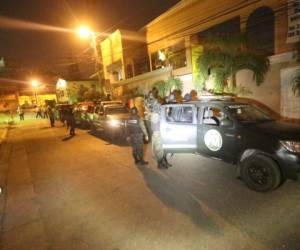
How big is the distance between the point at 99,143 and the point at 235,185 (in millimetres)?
7805

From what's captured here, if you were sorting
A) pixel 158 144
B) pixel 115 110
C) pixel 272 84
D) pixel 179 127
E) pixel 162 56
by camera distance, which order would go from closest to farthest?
pixel 179 127, pixel 158 144, pixel 272 84, pixel 115 110, pixel 162 56

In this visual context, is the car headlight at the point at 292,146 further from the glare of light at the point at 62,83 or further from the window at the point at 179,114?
the glare of light at the point at 62,83

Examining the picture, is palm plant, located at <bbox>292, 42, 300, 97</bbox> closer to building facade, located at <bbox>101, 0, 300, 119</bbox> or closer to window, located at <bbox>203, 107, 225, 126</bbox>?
building facade, located at <bbox>101, 0, 300, 119</bbox>

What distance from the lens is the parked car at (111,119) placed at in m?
11.3

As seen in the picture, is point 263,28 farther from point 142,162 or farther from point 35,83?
point 35,83

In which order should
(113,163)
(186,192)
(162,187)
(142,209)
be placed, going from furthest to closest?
(113,163) → (162,187) → (186,192) → (142,209)

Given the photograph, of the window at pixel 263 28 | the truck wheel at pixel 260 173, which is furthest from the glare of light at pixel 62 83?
the truck wheel at pixel 260 173

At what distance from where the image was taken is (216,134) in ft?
18.4

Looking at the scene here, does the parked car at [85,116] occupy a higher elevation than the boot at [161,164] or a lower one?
higher

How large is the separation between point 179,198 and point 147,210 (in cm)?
78

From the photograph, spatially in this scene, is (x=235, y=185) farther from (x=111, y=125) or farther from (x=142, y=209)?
(x=111, y=125)

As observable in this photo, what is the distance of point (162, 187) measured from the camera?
5.39 metres

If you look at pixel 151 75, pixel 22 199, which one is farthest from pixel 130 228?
pixel 151 75

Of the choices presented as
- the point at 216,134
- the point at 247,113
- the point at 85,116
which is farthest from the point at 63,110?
the point at 247,113
